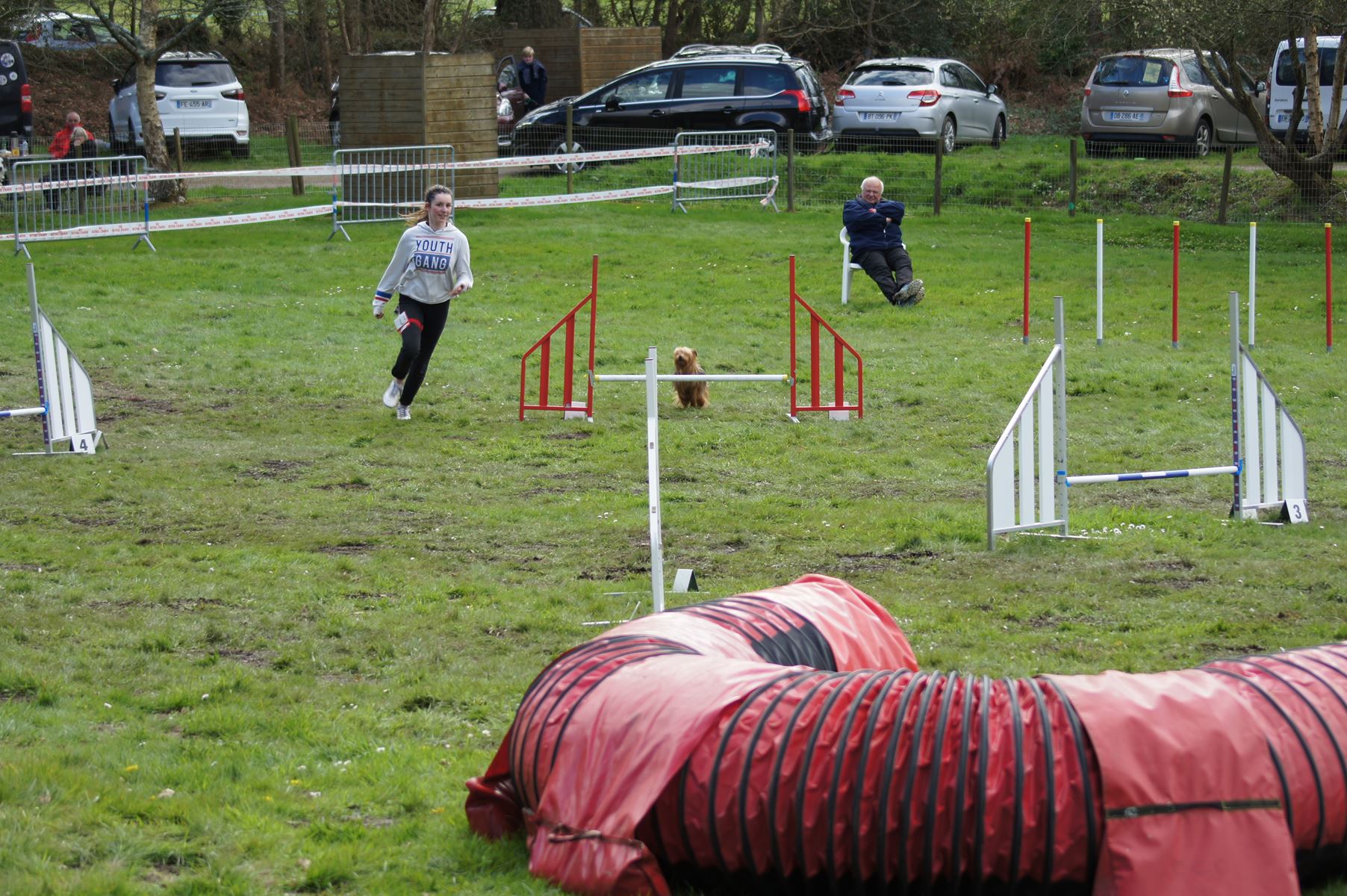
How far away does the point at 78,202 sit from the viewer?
63.7 ft

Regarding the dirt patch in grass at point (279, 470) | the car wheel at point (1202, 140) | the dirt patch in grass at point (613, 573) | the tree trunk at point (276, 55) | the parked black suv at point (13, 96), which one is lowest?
the dirt patch in grass at point (613, 573)

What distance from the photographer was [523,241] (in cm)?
1950

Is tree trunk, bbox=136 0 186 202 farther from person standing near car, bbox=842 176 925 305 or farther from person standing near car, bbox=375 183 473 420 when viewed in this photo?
person standing near car, bbox=375 183 473 420

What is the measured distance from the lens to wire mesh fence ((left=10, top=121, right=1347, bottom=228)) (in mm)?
21672

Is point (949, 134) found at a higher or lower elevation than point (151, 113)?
lower

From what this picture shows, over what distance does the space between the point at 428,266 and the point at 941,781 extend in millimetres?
8217

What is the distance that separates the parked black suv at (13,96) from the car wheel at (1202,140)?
1847 cm

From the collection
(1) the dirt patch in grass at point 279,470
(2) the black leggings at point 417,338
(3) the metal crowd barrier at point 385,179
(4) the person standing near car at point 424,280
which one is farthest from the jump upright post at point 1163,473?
(3) the metal crowd barrier at point 385,179

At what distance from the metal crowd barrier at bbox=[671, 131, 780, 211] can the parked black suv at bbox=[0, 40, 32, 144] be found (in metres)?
10.3

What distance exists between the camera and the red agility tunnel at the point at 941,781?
12.6 feet

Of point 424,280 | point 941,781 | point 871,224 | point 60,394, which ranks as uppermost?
point 871,224

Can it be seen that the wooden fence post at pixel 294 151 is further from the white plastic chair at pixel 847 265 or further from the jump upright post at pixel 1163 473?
the jump upright post at pixel 1163 473

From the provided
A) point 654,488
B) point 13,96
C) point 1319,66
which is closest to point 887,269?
point 654,488

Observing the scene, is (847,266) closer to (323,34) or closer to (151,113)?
(151,113)
